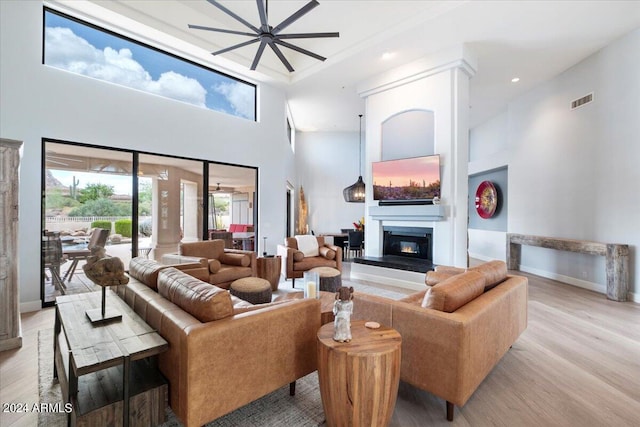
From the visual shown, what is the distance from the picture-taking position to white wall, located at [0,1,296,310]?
3.70m

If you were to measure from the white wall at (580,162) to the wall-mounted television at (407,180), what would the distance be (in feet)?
9.21

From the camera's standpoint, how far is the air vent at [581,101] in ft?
16.8

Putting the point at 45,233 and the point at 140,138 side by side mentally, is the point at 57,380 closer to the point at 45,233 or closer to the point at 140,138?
the point at 45,233

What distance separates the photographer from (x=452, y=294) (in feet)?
6.38

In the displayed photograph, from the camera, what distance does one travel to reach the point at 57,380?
2.24 m

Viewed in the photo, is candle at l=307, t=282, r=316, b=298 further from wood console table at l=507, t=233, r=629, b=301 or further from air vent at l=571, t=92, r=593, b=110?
air vent at l=571, t=92, r=593, b=110

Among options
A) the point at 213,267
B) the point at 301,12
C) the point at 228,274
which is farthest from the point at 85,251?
the point at 301,12

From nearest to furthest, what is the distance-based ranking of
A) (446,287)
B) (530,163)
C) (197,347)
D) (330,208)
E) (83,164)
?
(197,347)
(446,287)
(83,164)
(530,163)
(330,208)

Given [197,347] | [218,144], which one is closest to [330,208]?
[218,144]

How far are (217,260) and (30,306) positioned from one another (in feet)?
7.96

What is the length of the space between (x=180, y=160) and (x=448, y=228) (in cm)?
528

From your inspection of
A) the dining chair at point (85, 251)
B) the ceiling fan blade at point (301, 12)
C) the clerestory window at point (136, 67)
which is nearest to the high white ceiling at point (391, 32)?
the clerestory window at point (136, 67)

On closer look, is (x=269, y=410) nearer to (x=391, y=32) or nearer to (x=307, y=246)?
(x=307, y=246)

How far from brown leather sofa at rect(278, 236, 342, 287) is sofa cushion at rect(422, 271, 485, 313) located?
326cm
